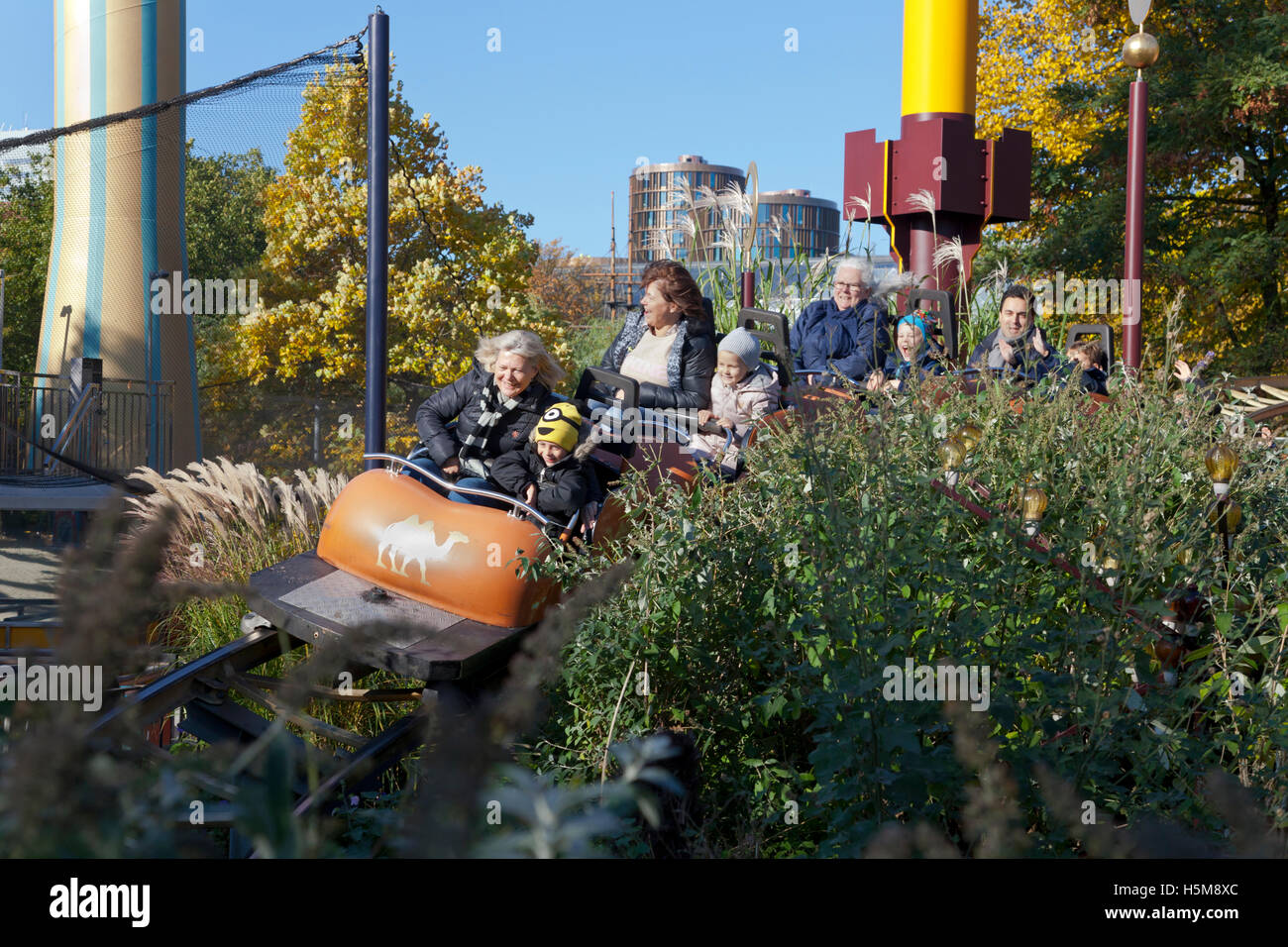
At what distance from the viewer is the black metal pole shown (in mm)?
5844

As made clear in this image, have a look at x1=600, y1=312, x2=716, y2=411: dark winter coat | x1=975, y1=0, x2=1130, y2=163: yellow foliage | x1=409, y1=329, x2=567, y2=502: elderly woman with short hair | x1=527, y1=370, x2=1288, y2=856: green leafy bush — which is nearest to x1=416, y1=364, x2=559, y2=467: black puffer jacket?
x1=409, y1=329, x2=567, y2=502: elderly woman with short hair

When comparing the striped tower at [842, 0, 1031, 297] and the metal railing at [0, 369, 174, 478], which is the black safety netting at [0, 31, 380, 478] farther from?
the striped tower at [842, 0, 1031, 297]

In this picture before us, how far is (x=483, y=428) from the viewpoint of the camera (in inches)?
192

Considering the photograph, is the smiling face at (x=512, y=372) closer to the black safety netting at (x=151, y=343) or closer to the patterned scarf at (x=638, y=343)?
the patterned scarf at (x=638, y=343)

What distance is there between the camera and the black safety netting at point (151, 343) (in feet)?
27.6

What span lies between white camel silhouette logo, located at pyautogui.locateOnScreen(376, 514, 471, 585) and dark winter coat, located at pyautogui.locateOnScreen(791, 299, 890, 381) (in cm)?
289

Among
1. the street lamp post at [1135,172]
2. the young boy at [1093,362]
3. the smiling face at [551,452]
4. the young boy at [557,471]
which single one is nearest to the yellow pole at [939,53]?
the street lamp post at [1135,172]

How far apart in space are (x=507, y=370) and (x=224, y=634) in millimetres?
2061

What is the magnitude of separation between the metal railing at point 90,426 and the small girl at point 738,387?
637 cm

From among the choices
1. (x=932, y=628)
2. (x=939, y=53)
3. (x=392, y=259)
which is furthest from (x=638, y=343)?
(x=392, y=259)

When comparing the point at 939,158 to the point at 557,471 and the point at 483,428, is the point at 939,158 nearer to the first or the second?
the point at 483,428

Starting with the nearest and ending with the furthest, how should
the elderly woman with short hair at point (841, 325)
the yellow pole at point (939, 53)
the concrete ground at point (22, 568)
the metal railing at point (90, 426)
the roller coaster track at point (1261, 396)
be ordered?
the roller coaster track at point (1261, 396) → the elderly woman with short hair at point (841, 325) → the yellow pole at point (939, 53) → the concrete ground at point (22, 568) → the metal railing at point (90, 426)

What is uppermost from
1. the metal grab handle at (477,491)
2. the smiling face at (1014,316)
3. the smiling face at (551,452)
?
the smiling face at (1014,316)
